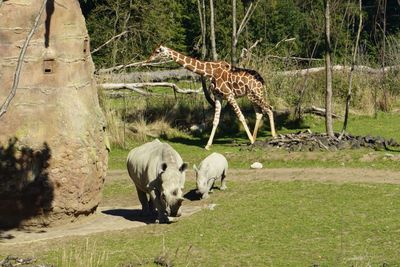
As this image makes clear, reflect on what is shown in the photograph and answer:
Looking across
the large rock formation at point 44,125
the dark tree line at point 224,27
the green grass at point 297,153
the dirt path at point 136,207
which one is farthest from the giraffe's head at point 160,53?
the large rock formation at point 44,125

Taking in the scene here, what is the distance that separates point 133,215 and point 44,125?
2388mm

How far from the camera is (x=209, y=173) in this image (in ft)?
50.8

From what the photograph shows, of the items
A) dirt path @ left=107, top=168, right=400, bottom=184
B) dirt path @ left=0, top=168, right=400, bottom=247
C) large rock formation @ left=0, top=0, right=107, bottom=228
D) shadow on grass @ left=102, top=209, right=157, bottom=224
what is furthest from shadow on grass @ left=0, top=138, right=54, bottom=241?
dirt path @ left=107, top=168, right=400, bottom=184

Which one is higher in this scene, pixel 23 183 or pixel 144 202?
pixel 23 183

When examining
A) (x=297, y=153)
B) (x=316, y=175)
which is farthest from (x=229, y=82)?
(x=316, y=175)

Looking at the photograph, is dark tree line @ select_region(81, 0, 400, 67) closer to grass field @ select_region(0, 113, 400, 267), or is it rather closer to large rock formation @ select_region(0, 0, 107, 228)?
grass field @ select_region(0, 113, 400, 267)

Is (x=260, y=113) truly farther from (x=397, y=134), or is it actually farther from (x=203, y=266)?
(x=203, y=266)

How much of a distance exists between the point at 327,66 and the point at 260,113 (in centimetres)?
286

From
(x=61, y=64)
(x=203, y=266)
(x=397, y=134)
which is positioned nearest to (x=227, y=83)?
(x=397, y=134)

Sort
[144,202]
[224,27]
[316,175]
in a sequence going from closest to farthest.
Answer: [144,202]
[316,175]
[224,27]

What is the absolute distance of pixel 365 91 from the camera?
27.2 m

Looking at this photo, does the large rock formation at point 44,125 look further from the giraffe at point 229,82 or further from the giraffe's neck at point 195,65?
the giraffe's neck at point 195,65

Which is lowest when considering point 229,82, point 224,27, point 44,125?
point 229,82

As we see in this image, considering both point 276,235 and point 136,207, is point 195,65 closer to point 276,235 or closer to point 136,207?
point 136,207
